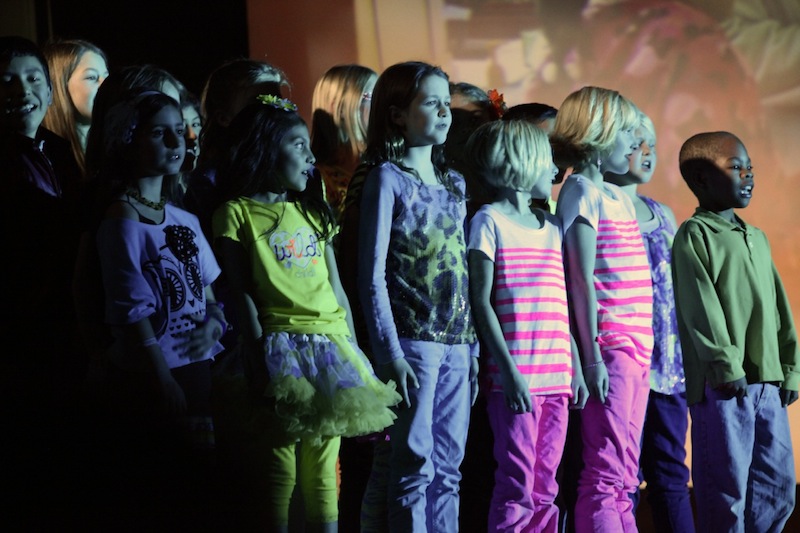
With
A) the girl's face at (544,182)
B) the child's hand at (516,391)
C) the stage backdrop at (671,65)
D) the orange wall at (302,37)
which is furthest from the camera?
the stage backdrop at (671,65)

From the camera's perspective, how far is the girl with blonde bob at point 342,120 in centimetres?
346

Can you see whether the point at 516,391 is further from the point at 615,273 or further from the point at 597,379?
the point at 615,273

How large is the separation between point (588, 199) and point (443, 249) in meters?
0.61

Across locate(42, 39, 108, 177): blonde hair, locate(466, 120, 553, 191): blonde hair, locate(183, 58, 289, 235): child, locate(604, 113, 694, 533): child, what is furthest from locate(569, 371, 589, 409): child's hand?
locate(42, 39, 108, 177): blonde hair

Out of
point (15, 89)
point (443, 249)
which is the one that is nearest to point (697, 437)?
point (443, 249)

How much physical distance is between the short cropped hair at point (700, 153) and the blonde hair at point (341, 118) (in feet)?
3.62

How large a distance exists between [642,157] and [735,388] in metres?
0.80

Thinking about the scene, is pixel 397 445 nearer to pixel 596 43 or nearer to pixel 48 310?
pixel 48 310

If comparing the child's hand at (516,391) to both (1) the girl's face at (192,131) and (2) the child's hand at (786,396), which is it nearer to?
(2) the child's hand at (786,396)

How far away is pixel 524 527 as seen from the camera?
10.0ft

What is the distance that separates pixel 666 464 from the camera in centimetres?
352

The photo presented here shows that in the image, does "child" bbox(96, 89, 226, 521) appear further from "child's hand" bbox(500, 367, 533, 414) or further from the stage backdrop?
the stage backdrop

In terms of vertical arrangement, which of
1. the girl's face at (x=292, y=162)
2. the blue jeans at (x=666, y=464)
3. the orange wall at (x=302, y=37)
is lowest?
the blue jeans at (x=666, y=464)

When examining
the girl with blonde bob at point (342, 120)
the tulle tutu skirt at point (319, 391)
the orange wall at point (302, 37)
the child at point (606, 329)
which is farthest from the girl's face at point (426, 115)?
the orange wall at point (302, 37)
